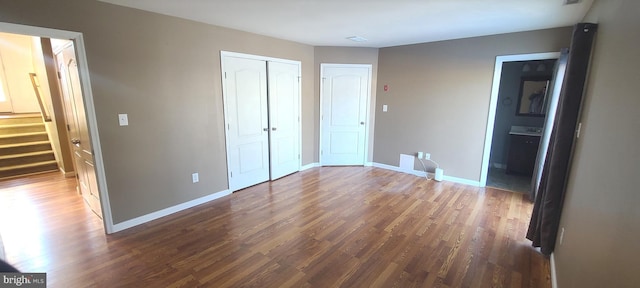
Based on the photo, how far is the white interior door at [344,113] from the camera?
195 inches

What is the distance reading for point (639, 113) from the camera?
109cm

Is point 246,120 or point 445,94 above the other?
point 445,94

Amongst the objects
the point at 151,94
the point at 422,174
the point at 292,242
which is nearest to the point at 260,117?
the point at 151,94

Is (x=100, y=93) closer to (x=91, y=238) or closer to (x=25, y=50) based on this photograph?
(x=91, y=238)

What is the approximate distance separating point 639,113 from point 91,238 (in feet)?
13.5

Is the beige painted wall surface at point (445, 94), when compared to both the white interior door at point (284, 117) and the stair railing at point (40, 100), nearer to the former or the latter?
the white interior door at point (284, 117)

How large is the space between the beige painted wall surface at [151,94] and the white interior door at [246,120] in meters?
0.15

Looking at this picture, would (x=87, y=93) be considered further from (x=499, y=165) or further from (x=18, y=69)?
(x=499, y=165)

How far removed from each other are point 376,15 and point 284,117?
7.60ft

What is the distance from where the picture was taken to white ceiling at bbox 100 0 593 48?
8.14 ft

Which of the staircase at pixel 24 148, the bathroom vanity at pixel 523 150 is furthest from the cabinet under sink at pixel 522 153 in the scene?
the staircase at pixel 24 148

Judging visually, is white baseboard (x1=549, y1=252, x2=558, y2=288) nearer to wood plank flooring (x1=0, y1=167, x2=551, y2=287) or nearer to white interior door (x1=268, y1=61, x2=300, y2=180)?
wood plank flooring (x1=0, y1=167, x2=551, y2=287)

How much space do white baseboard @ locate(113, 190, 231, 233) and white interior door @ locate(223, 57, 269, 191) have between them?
271 mm

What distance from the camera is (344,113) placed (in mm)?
5113
